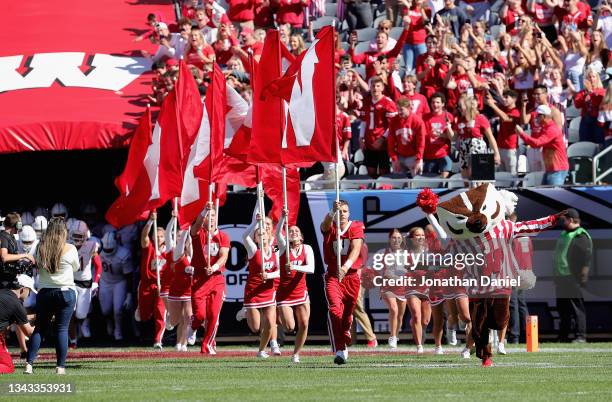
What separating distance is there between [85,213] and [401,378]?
35.4 feet

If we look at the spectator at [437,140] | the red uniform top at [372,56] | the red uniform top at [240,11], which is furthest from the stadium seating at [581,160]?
the red uniform top at [240,11]

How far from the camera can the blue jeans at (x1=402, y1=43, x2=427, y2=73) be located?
24.7 meters

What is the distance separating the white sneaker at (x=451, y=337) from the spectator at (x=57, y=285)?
6.98 meters

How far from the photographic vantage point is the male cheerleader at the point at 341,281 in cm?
1614

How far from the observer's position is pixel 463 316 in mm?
18000

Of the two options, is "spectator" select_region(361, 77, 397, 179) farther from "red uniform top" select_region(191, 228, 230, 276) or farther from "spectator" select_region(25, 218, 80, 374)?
"spectator" select_region(25, 218, 80, 374)

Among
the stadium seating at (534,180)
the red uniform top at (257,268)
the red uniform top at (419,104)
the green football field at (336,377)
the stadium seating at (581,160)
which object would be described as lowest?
the green football field at (336,377)

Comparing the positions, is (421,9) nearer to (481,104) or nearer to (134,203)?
(481,104)

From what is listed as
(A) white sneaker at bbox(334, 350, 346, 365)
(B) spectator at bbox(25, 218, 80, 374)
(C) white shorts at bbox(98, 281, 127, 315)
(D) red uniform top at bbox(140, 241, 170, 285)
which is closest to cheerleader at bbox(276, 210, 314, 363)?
(A) white sneaker at bbox(334, 350, 346, 365)

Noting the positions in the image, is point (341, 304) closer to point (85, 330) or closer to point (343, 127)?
point (343, 127)

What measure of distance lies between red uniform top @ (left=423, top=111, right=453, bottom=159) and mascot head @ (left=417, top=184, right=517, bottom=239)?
17.6 feet

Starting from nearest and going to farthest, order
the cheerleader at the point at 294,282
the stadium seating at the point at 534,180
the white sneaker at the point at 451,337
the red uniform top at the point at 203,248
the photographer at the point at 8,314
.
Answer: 1. the photographer at the point at 8,314
2. the cheerleader at the point at 294,282
3. the red uniform top at the point at 203,248
4. the white sneaker at the point at 451,337
5. the stadium seating at the point at 534,180

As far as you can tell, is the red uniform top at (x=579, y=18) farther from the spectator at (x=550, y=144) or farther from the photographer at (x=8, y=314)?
the photographer at (x=8, y=314)

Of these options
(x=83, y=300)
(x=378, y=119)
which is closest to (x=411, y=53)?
(x=378, y=119)
